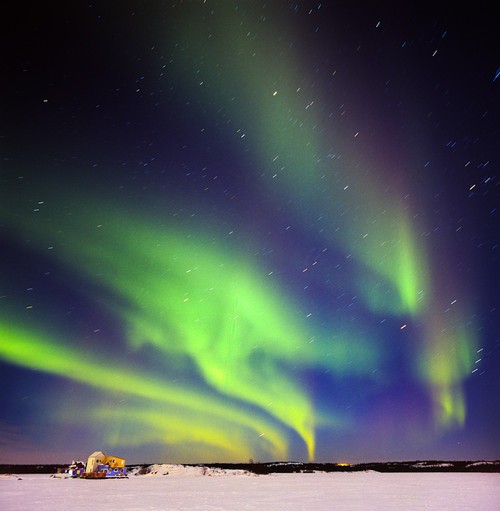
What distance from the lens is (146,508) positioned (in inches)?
777

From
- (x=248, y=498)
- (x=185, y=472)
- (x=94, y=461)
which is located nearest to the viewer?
(x=248, y=498)

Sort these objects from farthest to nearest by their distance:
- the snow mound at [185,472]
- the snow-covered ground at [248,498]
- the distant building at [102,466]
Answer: the snow mound at [185,472], the distant building at [102,466], the snow-covered ground at [248,498]

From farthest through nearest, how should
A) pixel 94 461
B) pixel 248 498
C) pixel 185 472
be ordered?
pixel 185 472, pixel 94 461, pixel 248 498

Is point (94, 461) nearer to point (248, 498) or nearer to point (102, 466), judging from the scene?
point (102, 466)

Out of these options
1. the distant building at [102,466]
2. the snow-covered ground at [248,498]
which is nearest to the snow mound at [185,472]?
the distant building at [102,466]

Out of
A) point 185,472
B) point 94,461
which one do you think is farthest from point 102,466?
point 185,472

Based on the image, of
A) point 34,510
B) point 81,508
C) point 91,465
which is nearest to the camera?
point 34,510

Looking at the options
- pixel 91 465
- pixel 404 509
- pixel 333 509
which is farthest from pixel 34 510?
pixel 91 465

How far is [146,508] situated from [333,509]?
8712 mm

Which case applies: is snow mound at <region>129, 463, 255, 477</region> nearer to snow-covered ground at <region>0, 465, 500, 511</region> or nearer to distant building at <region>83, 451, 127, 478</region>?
distant building at <region>83, 451, 127, 478</region>

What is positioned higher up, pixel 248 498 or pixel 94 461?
pixel 94 461

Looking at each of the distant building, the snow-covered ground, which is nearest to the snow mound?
the distant building

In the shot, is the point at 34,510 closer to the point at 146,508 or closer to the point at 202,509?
the point at 146,508

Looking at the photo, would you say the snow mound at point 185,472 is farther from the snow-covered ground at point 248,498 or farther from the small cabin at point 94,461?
the snow-covered ground at point 248,498
